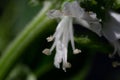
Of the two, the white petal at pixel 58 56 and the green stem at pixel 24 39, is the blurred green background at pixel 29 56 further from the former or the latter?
the white petal at pixel 58 56

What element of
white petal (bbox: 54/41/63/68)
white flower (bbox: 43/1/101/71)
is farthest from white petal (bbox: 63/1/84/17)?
white petal (bbox: 54/41/63/68)

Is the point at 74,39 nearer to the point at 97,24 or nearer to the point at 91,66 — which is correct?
the point at 97,24

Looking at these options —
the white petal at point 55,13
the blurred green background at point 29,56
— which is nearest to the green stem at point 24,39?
the blurred green background at point 29,56

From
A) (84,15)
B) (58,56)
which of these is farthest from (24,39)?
(84,15)

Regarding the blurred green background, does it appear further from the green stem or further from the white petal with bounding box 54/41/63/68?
the white petal with bounding box 54/41/63/68

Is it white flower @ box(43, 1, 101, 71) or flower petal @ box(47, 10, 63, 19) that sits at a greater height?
flower petal @ box(47, 10, 63, 19)

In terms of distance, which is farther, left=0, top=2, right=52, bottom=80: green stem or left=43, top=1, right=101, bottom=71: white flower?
left=0, top=2, right=52, bottom=80: green stem

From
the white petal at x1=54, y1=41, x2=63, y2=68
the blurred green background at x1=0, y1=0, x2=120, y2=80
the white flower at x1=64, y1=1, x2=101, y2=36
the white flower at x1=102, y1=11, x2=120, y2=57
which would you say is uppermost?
the white flower at x1=64, y1=1, x2=101, y2=36

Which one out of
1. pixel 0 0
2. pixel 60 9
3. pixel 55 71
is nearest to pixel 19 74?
pixel 55 71

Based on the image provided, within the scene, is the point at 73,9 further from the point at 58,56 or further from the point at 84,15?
the point at 58,56
